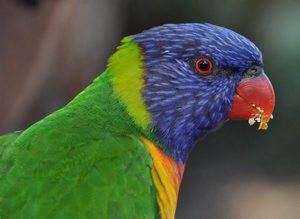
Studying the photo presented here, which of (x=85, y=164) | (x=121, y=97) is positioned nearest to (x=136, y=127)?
(x=121, y=97)

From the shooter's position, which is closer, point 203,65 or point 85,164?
point 85,164

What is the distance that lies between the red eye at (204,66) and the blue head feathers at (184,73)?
11 millimetres

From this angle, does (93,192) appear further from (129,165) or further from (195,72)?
(195,72)

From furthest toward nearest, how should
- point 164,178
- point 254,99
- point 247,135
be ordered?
point 247,135
point 254,99
point 164,178

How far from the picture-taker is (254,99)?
2287mm

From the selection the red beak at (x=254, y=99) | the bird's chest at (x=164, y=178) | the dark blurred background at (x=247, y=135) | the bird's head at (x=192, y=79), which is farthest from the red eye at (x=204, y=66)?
the dark blurred background at (x=247, y=135)

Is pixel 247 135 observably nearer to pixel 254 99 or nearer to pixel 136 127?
pixel 254 99

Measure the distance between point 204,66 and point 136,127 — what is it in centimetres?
31

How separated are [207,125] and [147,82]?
29cm

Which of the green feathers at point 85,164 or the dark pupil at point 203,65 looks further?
the dark pupil at point 203,65

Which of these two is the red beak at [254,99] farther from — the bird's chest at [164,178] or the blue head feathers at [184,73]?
the bird's chest at [164,178]

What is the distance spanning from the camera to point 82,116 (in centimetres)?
215

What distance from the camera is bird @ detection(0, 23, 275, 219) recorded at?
197 cm

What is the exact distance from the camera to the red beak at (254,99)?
2.28m
